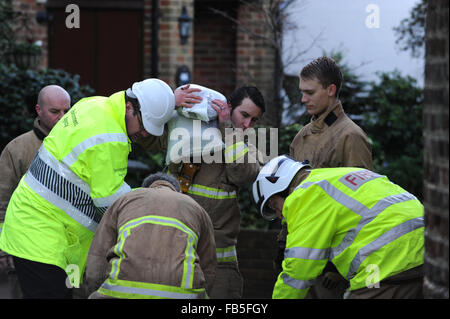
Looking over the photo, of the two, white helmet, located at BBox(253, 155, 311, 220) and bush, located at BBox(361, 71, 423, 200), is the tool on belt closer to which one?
white helmet, located at BBox(253, 155, 311, 220)

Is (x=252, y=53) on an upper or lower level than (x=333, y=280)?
upper

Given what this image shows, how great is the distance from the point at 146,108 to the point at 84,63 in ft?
21.5

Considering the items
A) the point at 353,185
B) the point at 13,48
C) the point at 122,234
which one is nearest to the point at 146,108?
the point at 122,234

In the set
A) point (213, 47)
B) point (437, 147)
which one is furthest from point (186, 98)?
point (213, 47)

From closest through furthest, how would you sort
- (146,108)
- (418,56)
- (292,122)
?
(146,108) < (292,122) < (418,56)

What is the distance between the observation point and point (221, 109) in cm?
473

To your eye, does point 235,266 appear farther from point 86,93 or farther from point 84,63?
point 84,63

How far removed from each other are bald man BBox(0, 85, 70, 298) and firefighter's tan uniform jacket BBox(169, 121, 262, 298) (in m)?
1.04

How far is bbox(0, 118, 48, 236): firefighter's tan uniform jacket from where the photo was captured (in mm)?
5090

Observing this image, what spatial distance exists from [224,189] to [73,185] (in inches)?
48.5

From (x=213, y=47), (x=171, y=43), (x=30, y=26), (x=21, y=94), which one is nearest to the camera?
(x=21, y=94)

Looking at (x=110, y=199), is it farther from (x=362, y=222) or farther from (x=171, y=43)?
(x=171, y=43)

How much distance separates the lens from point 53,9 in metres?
10.2

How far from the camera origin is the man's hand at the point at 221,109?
4.69 m
